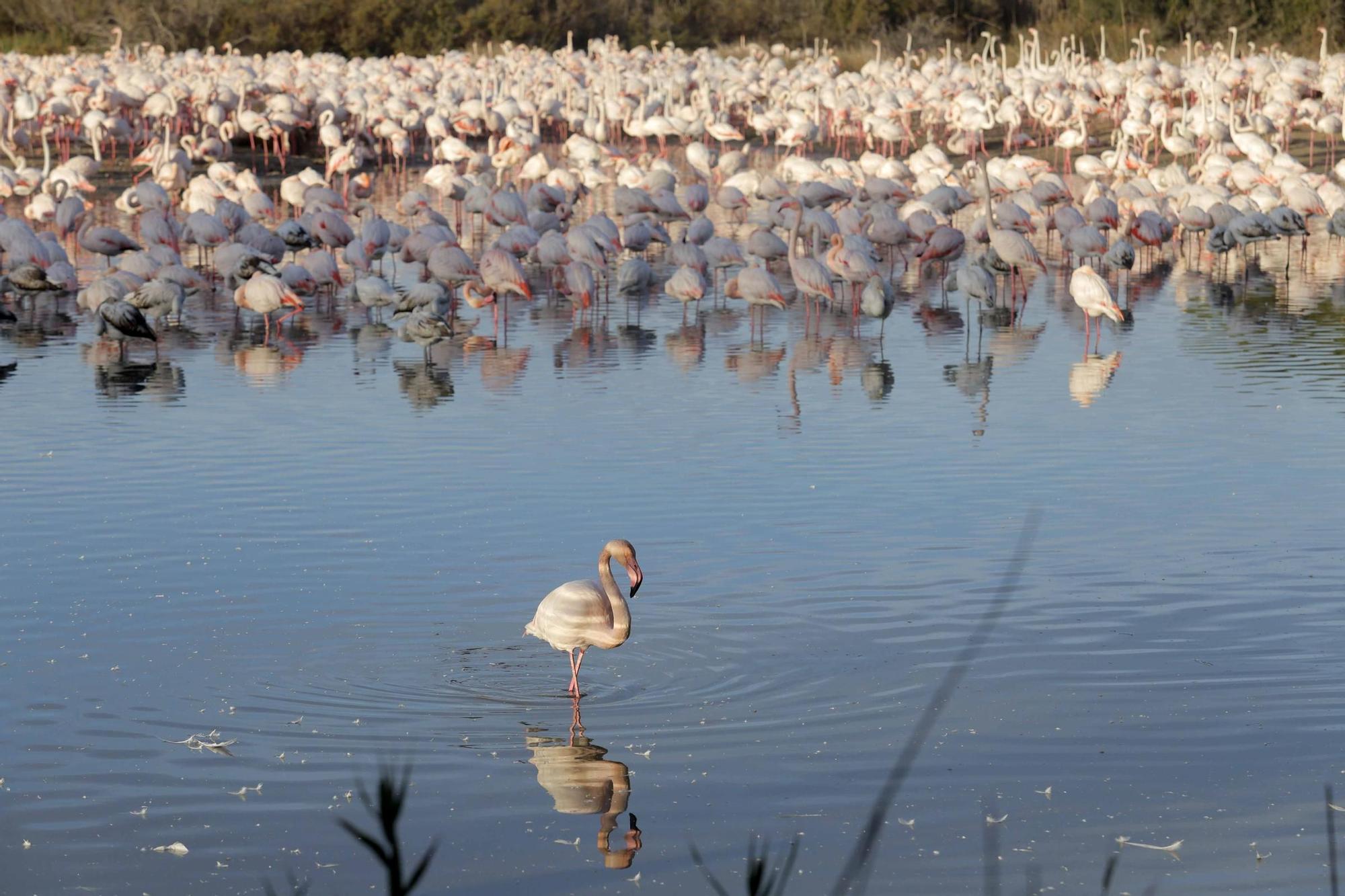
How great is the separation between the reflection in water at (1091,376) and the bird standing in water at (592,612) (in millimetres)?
6405

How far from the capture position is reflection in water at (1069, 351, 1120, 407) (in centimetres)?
1222

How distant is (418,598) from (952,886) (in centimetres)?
321

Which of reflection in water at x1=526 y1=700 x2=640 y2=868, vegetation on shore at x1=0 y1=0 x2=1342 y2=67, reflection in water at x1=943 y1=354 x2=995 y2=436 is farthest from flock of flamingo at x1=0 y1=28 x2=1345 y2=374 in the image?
reflection in water at x1=526 y1=700 x2=640 y2=868

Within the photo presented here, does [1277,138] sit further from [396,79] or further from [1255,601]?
[1255,601]

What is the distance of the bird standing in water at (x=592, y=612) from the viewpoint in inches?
235

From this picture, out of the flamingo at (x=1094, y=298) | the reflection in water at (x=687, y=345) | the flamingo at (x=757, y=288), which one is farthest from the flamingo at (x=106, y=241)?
the flamingo at (x=1094, y=298)

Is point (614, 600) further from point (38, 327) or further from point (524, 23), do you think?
point (524, 23)

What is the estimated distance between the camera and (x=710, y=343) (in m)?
14.8

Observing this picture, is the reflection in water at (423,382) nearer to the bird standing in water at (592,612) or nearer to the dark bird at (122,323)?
the dark bird at (122,323)

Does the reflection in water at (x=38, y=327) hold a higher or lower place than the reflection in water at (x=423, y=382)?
higher

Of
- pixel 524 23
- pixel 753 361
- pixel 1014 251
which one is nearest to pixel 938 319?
pixel 1014 251

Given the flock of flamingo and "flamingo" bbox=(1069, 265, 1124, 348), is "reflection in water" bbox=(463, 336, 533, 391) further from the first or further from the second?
"flamingo" bbox=(1069, 265, 1124, 348)

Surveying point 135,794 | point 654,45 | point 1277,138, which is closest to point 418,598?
point 135,794

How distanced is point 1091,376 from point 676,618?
258 inches
